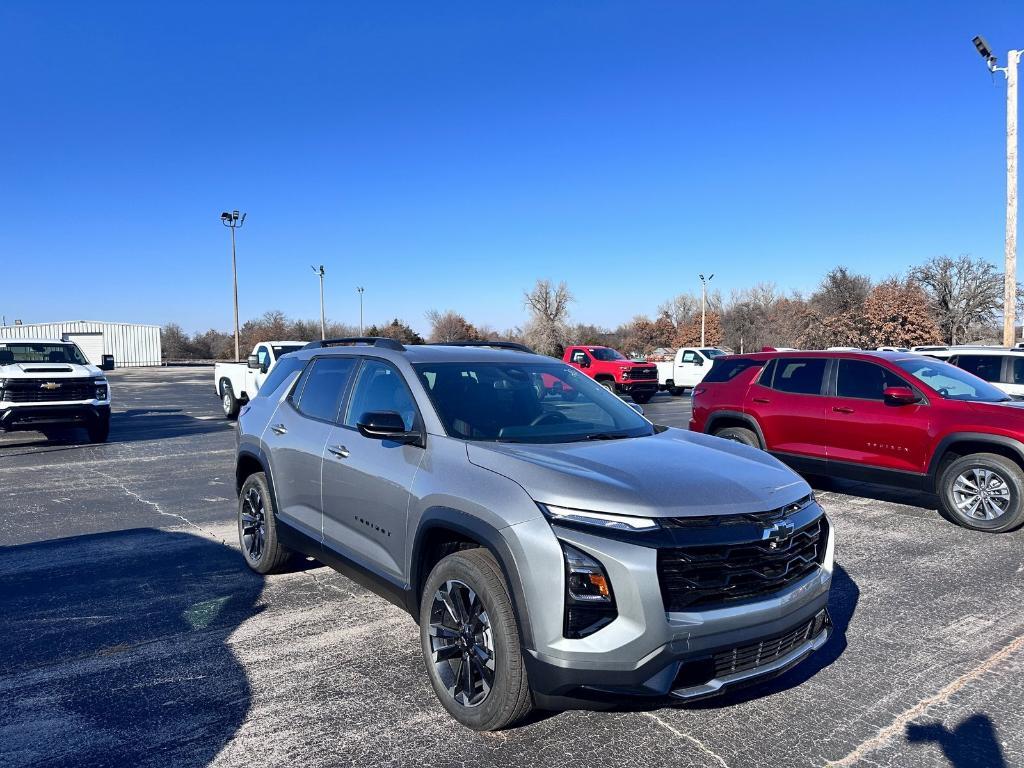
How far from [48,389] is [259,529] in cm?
953

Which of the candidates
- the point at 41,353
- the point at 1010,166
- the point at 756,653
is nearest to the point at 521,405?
the point at 756,653

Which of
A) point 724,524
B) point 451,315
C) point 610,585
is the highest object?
point 451,315

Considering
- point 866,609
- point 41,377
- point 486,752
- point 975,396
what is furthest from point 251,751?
point 41,377

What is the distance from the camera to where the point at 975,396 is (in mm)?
7484

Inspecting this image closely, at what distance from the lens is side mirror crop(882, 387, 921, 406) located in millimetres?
7414

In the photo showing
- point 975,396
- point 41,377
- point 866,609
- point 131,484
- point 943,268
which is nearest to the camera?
point 866,609

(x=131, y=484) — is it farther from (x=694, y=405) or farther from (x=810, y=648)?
(x=810, y=648)

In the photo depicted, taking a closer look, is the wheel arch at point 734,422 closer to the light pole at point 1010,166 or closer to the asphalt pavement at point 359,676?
the asphalt pavement at point 359,676

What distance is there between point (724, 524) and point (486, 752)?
1.40 m

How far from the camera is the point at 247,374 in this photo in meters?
17.1

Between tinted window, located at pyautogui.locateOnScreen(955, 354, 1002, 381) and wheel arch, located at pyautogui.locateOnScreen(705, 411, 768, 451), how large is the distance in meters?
5.01

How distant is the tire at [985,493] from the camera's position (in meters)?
6.75

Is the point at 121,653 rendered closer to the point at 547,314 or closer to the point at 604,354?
the point at 604,354

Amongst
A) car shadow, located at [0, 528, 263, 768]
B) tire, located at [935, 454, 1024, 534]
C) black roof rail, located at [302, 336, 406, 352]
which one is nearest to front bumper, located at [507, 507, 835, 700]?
car shadow, located at [0, 528, 263, 768]
